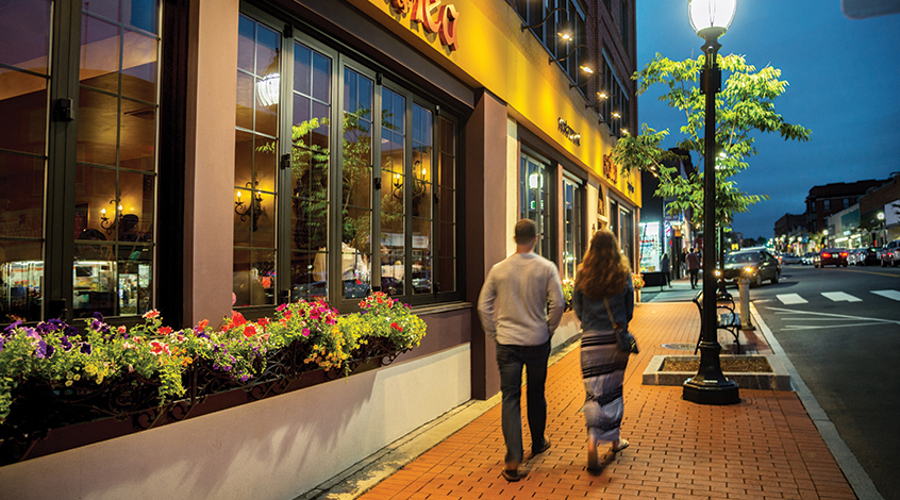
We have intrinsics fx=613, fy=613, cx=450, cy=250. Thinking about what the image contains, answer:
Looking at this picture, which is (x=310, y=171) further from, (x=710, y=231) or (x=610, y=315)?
(x=710, y=231)

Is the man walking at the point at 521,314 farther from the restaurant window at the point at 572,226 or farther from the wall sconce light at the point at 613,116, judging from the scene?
the wall sconce light at the point at 613,116

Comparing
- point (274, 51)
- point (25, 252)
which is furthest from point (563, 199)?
point (25, 252)

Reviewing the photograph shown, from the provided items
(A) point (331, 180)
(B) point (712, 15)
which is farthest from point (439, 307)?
(B) point (712, 15)

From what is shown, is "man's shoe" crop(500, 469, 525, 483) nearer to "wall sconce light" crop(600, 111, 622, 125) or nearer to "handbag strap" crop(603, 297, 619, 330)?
"handbag strap" crop(603, 297, 619, 330)

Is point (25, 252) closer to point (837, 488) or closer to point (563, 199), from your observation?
point (837, 488)

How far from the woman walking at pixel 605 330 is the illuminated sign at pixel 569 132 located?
7372 millimetres

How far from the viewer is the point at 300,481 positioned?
14.7 feet

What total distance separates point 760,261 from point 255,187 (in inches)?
1099

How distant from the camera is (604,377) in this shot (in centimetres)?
503

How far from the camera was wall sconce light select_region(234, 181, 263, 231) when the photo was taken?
15.1 feet

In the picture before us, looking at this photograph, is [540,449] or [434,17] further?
[434,17]

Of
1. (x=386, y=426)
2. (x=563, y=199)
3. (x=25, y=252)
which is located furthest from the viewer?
(x=563, y=199)

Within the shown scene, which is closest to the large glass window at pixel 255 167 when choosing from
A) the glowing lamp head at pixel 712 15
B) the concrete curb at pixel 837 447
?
the concrete curb at pixel 837 447

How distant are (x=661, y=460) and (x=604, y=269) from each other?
5.44ft
